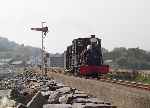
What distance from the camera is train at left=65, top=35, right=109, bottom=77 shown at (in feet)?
105

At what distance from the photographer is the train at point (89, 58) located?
31969 millimetres

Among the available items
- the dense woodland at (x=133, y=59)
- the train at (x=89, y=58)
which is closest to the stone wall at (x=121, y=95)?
the train at (x=89, y=58)

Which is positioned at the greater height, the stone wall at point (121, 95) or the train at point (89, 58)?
the train at point (89, 58)

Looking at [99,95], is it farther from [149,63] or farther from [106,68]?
[149,63]

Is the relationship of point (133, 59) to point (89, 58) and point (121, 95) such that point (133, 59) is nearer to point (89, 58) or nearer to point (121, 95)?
point (89, 58)

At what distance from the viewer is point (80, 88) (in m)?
22.0

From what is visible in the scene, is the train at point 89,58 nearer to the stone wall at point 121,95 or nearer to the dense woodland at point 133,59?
the stone wall at point 121,95

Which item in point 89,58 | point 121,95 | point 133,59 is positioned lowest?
point 121,95

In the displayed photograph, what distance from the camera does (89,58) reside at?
108 ft

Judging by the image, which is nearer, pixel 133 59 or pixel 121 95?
pixel 121 95

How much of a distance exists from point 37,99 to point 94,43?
13.9 metres

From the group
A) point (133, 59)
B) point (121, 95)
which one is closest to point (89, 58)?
point (121, 95)

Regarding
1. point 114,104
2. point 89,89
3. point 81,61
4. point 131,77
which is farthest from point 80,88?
point 131,77

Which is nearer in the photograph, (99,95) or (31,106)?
(99,95)
